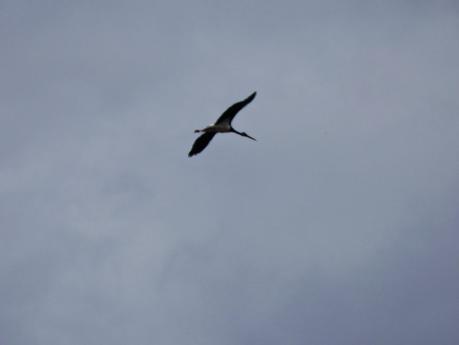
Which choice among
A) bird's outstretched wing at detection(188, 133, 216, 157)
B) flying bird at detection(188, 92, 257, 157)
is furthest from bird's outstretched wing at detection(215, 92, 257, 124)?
bird's outstretched wing at detection(188, 133, 216, 157)

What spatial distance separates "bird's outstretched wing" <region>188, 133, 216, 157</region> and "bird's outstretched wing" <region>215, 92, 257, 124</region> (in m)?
1.13

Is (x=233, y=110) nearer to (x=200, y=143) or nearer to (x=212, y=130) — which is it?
(x=212, y=130)

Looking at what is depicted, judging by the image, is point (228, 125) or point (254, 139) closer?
point (228, 125)

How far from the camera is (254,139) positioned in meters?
52.0

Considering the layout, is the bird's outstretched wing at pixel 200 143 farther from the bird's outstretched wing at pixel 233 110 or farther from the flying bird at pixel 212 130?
the bird's outstretched wing at pixel 233 110

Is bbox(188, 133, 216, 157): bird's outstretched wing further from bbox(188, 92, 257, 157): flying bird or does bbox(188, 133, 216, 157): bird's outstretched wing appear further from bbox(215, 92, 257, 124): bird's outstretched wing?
bbox(215, 92, 257, 124): bird's outstretched wing

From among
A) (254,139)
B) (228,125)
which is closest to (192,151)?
Result: (228,125)

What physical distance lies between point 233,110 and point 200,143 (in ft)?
10.2

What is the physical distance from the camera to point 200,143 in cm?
4788

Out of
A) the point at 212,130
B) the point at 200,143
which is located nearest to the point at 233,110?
the point at 212,130

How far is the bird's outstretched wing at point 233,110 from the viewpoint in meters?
45.0

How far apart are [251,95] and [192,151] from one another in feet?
17.4

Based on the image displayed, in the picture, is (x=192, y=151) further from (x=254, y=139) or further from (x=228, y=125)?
(x=254, y=139)

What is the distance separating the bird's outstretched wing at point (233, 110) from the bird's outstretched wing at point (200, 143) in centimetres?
113
